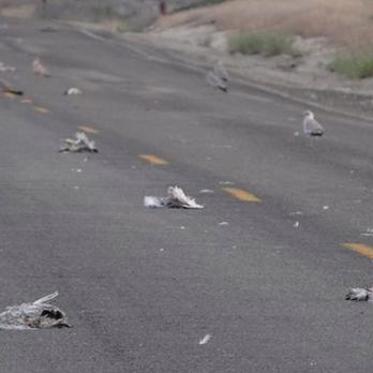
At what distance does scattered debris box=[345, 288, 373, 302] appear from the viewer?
9.73 metres

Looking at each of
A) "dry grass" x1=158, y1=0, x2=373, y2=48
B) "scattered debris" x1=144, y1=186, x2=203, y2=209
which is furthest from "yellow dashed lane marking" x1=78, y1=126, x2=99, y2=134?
"dry grass" x1=158, y1=0, x2=373, y2=48

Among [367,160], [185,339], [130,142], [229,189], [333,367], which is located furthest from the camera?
[130,142]

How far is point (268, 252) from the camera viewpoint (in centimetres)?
1145

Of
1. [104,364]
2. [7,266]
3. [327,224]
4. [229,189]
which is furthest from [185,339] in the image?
[229,189]

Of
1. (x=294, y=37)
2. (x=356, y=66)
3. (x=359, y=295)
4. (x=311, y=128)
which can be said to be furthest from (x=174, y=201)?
(x=294, y=37)

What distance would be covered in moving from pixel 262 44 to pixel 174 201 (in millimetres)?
26338

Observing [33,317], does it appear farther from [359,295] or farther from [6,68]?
[6,68]

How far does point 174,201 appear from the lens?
13.9 metres

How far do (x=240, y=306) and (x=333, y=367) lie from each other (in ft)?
5.00

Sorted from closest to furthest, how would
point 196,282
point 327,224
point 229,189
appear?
point 196,282
point 327,224
point 229,189

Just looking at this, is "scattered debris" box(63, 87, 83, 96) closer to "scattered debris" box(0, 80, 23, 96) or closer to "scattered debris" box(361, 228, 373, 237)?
"scattered debris" box(0, 80, 23, 96)

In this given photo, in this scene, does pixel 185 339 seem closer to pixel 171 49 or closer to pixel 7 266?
pixel 7 266

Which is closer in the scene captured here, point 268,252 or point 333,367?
point 333,367

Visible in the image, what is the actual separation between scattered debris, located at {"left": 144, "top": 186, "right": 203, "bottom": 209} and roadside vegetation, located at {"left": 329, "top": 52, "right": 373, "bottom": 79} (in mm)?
18891
